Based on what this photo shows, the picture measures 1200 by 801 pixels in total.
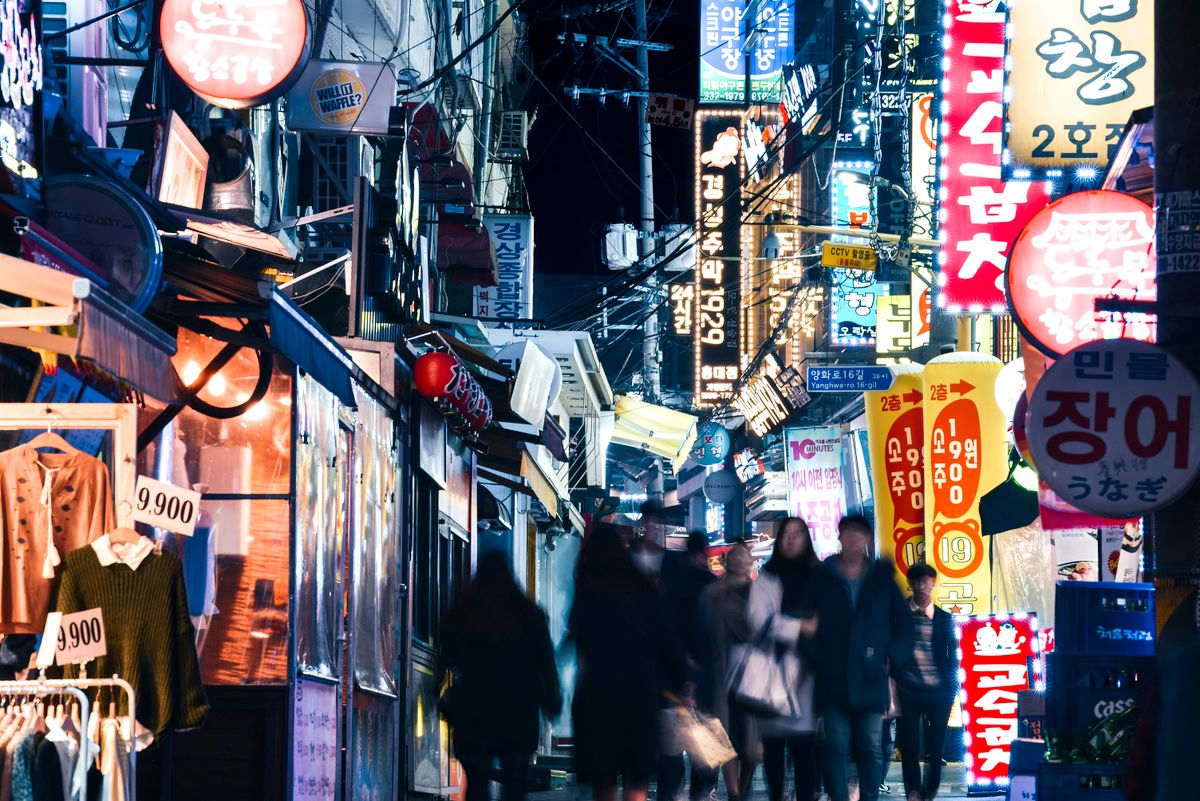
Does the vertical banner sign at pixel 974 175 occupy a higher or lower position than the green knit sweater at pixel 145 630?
higher

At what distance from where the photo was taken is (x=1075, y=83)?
13117 millimetres

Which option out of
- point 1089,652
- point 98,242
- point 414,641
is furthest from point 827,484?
point 98,242

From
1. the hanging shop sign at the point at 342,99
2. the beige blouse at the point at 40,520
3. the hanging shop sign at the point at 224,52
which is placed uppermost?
the hanging shop sign at the point at 342,99

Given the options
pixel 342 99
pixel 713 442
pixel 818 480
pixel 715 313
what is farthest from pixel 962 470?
pixel 715 313

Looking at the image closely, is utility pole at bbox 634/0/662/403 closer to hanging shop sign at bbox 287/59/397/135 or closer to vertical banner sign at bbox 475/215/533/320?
vertical banner sign at bbox 475/215/533/320

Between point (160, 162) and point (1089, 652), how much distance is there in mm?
7426

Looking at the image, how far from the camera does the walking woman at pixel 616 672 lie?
402 inches

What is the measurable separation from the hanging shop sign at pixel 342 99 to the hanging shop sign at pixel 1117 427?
8.81 meters

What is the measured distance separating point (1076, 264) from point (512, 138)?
749 inches

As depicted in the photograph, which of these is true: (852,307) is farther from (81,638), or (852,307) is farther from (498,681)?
(81,638)

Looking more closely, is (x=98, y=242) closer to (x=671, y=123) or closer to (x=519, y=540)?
(x=519, y=540)

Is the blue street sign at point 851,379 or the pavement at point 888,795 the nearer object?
the pavement at point 888,795

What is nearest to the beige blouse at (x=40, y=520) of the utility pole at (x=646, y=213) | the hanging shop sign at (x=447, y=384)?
the hanging shop sign at (x=447, y=384)

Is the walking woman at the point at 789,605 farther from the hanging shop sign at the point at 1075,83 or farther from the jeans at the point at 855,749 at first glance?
the hanging shop sign at the point at 1075,83
